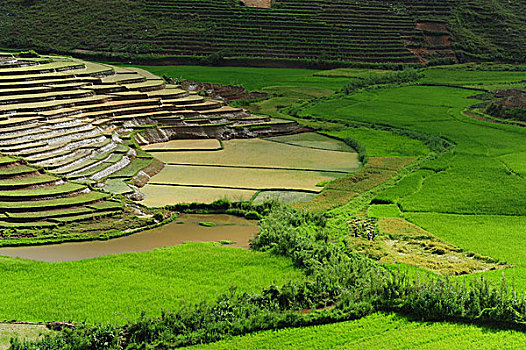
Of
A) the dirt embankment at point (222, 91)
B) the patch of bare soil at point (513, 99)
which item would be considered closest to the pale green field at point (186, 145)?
the dirt embankment at point (222, 91)

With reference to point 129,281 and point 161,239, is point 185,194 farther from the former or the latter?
point 129,281

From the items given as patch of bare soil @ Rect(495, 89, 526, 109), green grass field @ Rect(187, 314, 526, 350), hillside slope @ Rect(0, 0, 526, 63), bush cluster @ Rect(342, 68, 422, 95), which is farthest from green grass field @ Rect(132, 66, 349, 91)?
green grass field @ Rect(187, 314, 526, 350)

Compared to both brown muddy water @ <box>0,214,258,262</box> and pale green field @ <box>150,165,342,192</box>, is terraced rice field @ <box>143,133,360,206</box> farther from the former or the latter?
brown muddy water @ <box>0,214,258,262</box>

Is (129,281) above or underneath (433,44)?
underneath

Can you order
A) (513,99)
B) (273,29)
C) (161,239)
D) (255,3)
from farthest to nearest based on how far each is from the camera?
(255,3), (273,29), (513,99), (161,239)

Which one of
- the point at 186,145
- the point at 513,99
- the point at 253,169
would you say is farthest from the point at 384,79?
the point at 253,169

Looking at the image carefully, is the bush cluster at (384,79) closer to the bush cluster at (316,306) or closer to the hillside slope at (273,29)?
the hillside slope at (273,29)
